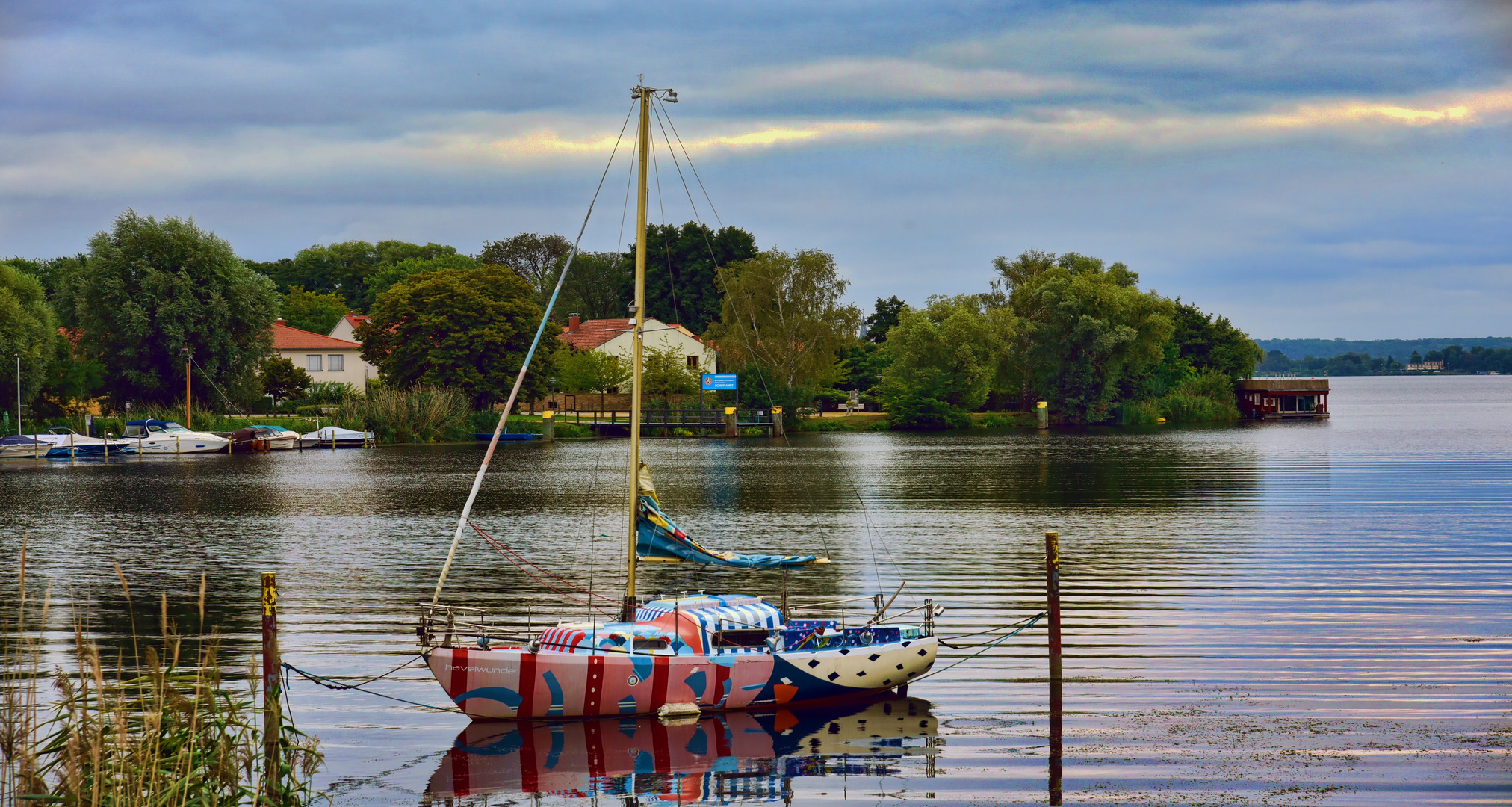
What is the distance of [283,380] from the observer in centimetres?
11875

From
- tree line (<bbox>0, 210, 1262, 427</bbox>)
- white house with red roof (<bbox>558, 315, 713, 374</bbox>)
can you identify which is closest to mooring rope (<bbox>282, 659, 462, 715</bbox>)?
tree line (<bbox>0, 210, 1262, 427</bbox>)

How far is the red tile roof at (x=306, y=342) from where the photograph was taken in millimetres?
132375

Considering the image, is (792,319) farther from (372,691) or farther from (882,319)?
(372,691)

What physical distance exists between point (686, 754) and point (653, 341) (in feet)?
410

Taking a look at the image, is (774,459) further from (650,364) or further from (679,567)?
(679,567)

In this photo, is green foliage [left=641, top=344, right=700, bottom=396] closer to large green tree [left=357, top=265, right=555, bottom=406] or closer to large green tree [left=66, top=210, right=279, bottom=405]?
large green tree [left=357, top=265, right=555, bottom=406]

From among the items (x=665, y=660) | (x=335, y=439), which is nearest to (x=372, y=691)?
(x=665, y=660)

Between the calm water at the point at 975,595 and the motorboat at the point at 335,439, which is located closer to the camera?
the calm water at the point at 975,595

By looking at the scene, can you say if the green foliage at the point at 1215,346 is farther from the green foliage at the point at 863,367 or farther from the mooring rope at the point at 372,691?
the mooring rope at the point at 372,691

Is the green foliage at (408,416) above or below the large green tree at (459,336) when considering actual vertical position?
below

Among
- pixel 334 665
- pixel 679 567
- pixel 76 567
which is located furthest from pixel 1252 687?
pixel 76 567

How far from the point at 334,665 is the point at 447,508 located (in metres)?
31.0

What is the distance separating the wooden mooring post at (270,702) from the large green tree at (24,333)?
86735 mm

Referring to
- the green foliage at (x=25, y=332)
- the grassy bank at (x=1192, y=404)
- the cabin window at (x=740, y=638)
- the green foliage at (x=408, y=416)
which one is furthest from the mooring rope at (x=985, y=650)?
the grassy bank at (x=1192, y=404)
